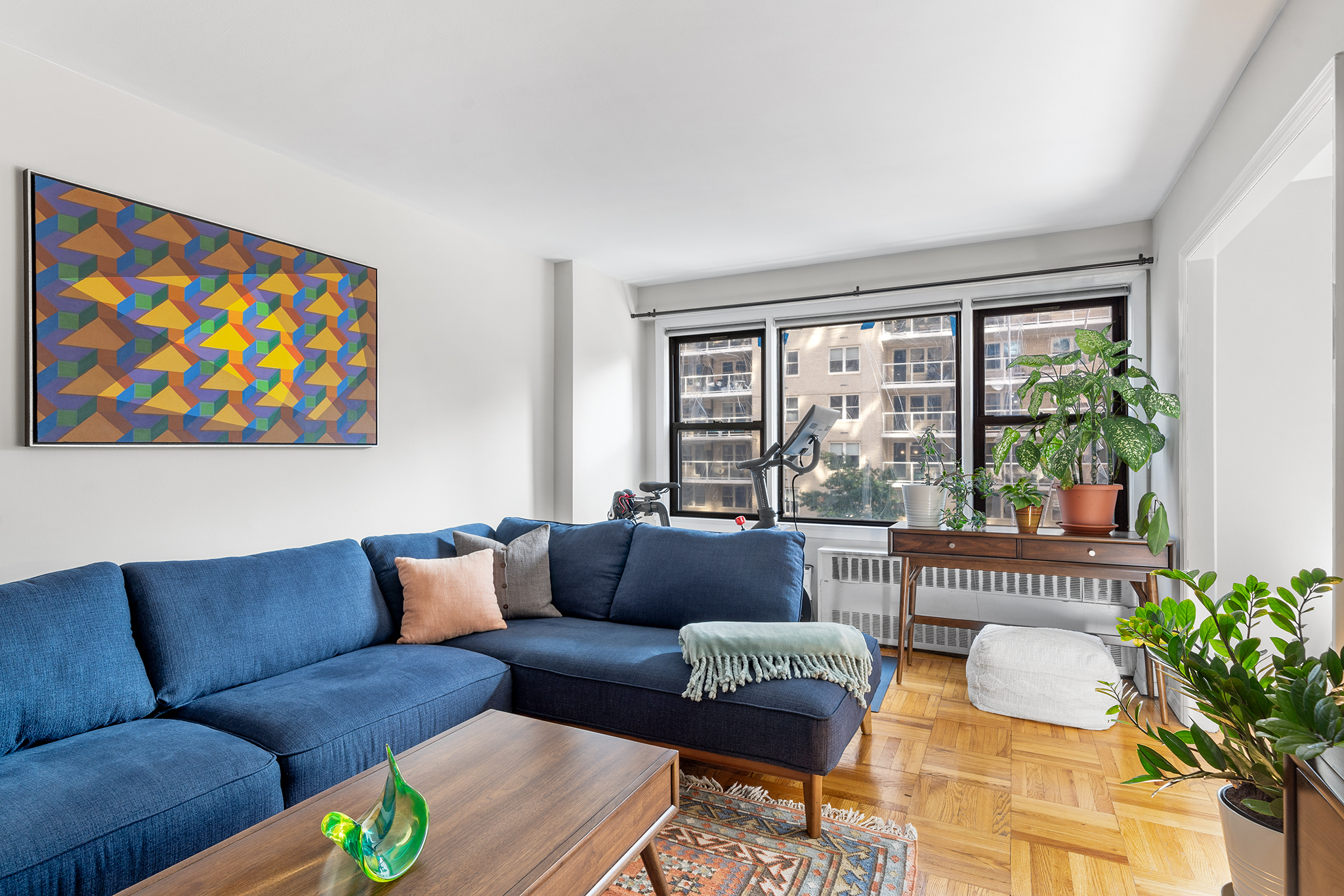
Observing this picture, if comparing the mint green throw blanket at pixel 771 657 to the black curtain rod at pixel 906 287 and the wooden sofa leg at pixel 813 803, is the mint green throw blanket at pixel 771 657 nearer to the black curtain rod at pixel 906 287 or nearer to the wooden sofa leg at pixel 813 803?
the wooden sofa leg at pixel 813 803

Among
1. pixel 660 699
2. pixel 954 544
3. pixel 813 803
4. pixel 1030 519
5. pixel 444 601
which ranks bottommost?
pixel 813 803

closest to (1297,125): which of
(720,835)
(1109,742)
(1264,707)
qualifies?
(1264,707)

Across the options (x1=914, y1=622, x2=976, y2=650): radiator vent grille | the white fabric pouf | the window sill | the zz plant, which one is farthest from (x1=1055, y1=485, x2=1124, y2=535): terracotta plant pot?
the zz plant

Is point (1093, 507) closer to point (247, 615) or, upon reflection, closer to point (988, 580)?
point (988, 580)

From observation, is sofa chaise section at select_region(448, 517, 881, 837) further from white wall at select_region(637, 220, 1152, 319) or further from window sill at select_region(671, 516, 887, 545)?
white wall at select_region(637, 220, 1152, 319)

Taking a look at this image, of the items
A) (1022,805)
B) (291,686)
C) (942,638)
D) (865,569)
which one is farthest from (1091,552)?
(291,686)

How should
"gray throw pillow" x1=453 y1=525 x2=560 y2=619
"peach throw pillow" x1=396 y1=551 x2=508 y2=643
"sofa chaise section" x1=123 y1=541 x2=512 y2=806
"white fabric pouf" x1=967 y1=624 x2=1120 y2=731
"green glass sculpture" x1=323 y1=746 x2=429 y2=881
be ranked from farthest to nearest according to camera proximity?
"gray throw pillow" x1=453 y1=525 x2=560 y2=619 → "white fabric pouf" x1=967 y1=624 x2=1120 y2=731 → "peach throw pillow" x1=396 y1=551 x2=508 y2=643 → "sofa chaise section" x1=123 y1=541 x2=512 y2=806 → "green glass sculpture" x1=323 y1=746 x2=429 y2=881

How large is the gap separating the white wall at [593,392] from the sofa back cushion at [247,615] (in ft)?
5.51

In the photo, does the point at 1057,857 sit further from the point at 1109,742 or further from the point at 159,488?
the point at 159,488

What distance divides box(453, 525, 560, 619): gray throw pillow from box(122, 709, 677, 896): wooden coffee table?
1.12m

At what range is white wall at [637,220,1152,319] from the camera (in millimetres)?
3648

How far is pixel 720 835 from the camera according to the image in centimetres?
209

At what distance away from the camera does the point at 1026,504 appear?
339 centimetres

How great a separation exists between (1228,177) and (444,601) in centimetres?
Answer: 318
